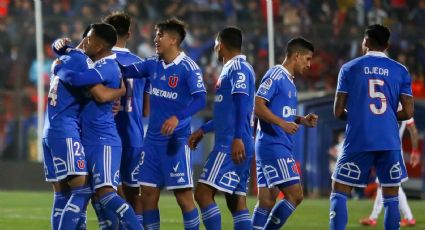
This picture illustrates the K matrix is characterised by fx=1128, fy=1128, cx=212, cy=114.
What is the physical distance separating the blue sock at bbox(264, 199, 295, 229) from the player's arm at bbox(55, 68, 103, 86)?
6.89 feet

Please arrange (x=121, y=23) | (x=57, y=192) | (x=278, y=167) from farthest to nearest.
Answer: (x=121, y=23), (x=278, y=167), (x=57, y=192)

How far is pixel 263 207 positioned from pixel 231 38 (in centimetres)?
172

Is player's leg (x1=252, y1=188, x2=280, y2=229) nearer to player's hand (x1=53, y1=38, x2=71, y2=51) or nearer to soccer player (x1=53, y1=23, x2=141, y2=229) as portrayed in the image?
soccer player (x1=53, y1=23, x2=141, y2=229)

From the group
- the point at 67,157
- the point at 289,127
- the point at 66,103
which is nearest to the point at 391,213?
the point at 289,127

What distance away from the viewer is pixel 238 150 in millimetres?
9727

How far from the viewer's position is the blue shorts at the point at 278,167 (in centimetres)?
1033

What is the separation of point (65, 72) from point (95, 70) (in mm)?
255

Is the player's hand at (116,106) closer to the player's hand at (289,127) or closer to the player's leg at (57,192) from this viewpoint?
the player's leg at (57,192)

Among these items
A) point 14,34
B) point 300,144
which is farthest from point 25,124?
point 300,144

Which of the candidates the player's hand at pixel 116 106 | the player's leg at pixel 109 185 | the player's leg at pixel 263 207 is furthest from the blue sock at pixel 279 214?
the player's hand at pixel 116 106

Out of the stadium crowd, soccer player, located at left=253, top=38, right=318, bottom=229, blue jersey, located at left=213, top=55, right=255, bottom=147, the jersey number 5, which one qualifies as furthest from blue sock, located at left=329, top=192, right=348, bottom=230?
the stadium crowd

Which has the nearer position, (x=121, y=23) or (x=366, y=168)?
(x=366, y=168)

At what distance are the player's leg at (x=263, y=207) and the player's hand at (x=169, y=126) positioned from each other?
62.6 inches

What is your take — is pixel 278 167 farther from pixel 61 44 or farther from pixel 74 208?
pixel 61 44
